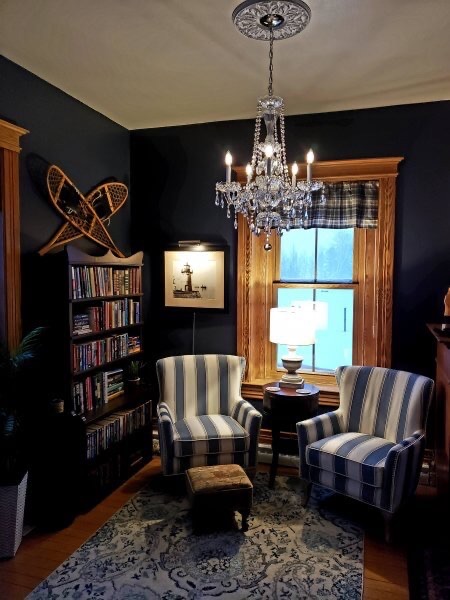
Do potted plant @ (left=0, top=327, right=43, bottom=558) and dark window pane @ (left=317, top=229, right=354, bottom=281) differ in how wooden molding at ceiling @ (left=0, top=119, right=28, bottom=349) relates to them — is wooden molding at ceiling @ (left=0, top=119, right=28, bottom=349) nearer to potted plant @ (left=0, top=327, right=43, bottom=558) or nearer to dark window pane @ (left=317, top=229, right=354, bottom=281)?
potted plant @ (left=0, top=327, right=43, bottom=558)

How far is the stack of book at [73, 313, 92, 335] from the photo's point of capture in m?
3.17

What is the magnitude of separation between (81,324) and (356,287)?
7.29ft

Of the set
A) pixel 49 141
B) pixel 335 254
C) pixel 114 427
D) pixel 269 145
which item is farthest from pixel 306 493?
pixel 49 141

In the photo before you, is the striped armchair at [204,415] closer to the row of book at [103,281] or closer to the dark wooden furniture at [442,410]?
the row of book at [103,281]

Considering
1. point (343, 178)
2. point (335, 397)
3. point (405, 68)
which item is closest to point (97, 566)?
point (335, 397)

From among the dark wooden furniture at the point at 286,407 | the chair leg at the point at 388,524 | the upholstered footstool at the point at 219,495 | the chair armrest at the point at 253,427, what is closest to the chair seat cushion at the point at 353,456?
the chair leg at the point at 388,524

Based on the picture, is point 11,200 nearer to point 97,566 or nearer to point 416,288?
point 97,566

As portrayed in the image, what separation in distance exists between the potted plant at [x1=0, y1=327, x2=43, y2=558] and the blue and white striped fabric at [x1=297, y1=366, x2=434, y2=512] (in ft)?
5.92

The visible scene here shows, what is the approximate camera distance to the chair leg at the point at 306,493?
10.4 feet

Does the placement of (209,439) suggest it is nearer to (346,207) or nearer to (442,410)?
(442,410)

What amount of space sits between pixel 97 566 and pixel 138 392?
1456mm

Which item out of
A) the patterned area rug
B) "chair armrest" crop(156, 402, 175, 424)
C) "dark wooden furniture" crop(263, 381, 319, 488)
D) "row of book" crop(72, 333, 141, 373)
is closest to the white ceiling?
"row of book" crop(72, 333, 141, 373)

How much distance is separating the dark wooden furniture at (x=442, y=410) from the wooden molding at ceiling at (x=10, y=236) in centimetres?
264

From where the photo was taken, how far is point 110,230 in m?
4.03
